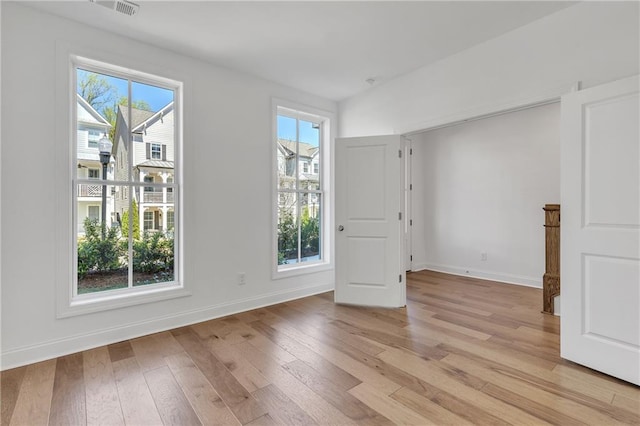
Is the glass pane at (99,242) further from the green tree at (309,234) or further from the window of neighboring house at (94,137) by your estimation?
the green tree at (309,234)

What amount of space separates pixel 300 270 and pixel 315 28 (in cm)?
278

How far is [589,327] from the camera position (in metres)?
2.18

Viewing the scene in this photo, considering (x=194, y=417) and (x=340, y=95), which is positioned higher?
(x=340, y=95)

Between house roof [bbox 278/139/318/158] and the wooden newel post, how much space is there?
3018mm

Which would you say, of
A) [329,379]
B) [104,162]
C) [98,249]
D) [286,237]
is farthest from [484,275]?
[104,162]

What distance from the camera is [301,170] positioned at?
4336 millimetres

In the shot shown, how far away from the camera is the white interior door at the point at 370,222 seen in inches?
142

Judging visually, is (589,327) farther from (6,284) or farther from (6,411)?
(6,284)

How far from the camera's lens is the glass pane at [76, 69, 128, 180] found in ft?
9.05

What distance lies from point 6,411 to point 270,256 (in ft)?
8.00

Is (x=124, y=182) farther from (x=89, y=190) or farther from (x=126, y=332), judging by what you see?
(x=126, y=332)

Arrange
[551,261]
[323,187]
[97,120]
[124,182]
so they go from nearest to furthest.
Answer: [97,120] → [124,182] → [551,261] → [323,187]

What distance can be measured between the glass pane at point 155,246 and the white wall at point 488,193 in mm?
4110

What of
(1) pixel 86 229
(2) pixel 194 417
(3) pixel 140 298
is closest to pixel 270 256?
(3) pixel 140 298
